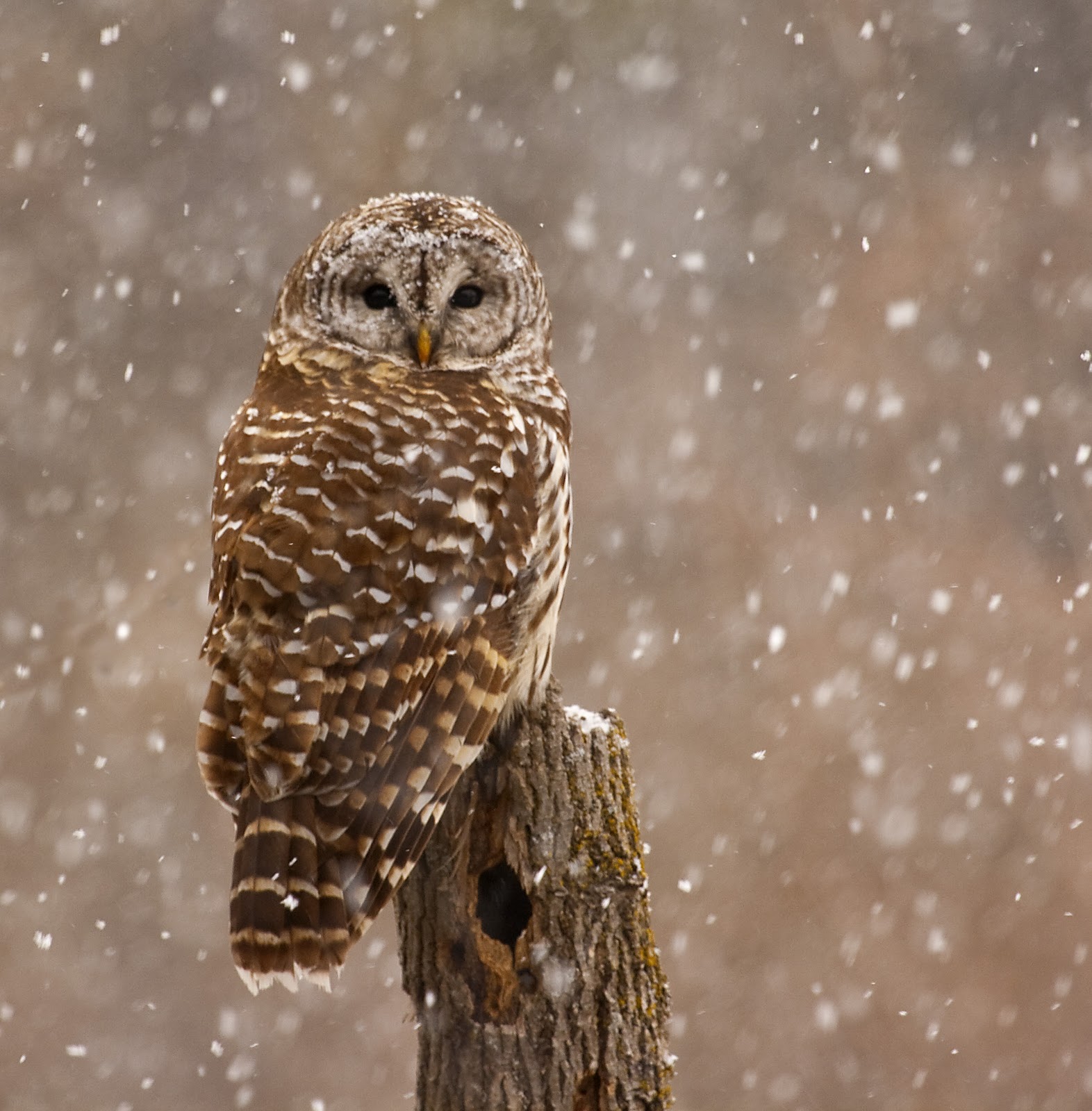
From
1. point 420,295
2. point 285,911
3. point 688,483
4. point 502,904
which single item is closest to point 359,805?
point 285,911

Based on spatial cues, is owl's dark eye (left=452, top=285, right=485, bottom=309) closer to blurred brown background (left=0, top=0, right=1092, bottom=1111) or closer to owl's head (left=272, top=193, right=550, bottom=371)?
owl's head (left=272, top=193, right=550, bottom=371)

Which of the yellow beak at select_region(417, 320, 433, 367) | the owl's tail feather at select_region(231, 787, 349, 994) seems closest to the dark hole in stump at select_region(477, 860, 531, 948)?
the owl's tail feather at select_region(231, 787, 349, 994)

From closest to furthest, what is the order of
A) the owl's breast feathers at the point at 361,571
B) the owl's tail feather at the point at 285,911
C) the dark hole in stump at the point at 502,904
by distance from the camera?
Result: the owl's tail feather at the point at 285,911, the owl's breast feathers at the point at 361,571, the dark hole in stump at the point at 502,904

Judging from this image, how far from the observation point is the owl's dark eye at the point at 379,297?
2.81 metres

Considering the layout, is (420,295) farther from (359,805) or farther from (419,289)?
(359,805)


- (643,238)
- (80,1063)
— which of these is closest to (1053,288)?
(643,238)

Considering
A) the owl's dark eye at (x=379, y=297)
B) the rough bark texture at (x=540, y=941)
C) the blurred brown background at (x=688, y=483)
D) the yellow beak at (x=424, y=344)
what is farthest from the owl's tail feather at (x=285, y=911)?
the blurred brown background at (x=688, y=483)

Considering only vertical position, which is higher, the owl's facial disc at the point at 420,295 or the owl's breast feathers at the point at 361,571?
the owl's facial disc at the point at 420,295

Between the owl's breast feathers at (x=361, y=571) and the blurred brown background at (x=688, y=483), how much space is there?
3.97 meters

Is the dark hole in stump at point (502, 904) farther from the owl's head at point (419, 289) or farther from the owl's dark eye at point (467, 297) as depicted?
the owl's dark eye at point (467, 297)

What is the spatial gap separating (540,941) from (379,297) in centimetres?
134

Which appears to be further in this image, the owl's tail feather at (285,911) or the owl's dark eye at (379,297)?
the owl's dark eye at (379,297)

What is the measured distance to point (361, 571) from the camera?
7.88 ft

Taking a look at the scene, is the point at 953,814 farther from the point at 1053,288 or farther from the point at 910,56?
the point at 910,56
